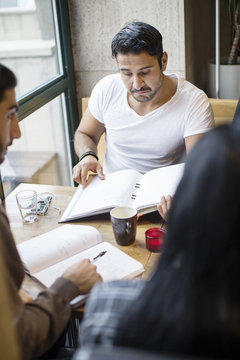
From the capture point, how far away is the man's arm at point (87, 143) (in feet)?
5.96

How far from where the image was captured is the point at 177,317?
66 cm

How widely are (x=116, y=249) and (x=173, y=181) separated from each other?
0.38m

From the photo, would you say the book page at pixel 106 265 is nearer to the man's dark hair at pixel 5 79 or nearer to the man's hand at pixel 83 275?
the man's hand at pixel 83 275

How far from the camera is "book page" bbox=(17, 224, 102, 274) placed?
1.30 meters

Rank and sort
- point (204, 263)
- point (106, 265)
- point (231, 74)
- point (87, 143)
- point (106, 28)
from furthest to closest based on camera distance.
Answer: point (231, 74) < point (106, 28) < point (87, 143) < point (106, 265) < point (204, 263)

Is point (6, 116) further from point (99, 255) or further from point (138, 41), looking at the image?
point (138, 41)

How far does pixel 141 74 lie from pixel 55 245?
907 mm

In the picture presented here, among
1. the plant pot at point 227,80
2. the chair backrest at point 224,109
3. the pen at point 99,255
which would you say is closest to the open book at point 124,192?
the pen at point 99,255

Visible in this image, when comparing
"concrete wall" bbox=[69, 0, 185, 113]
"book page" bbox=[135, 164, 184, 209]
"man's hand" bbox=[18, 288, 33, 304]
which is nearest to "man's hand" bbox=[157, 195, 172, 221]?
"book page" bbox=[135, 164, 184, 209]

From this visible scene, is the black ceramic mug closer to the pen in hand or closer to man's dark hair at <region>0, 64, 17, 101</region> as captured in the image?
the pen in hand

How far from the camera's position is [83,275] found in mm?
1169

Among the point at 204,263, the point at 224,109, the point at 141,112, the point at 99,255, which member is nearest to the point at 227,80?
the point at 224,109

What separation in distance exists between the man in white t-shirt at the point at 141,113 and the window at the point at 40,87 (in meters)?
0.50

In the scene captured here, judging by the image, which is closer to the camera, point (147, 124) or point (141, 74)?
point (141, 74)
